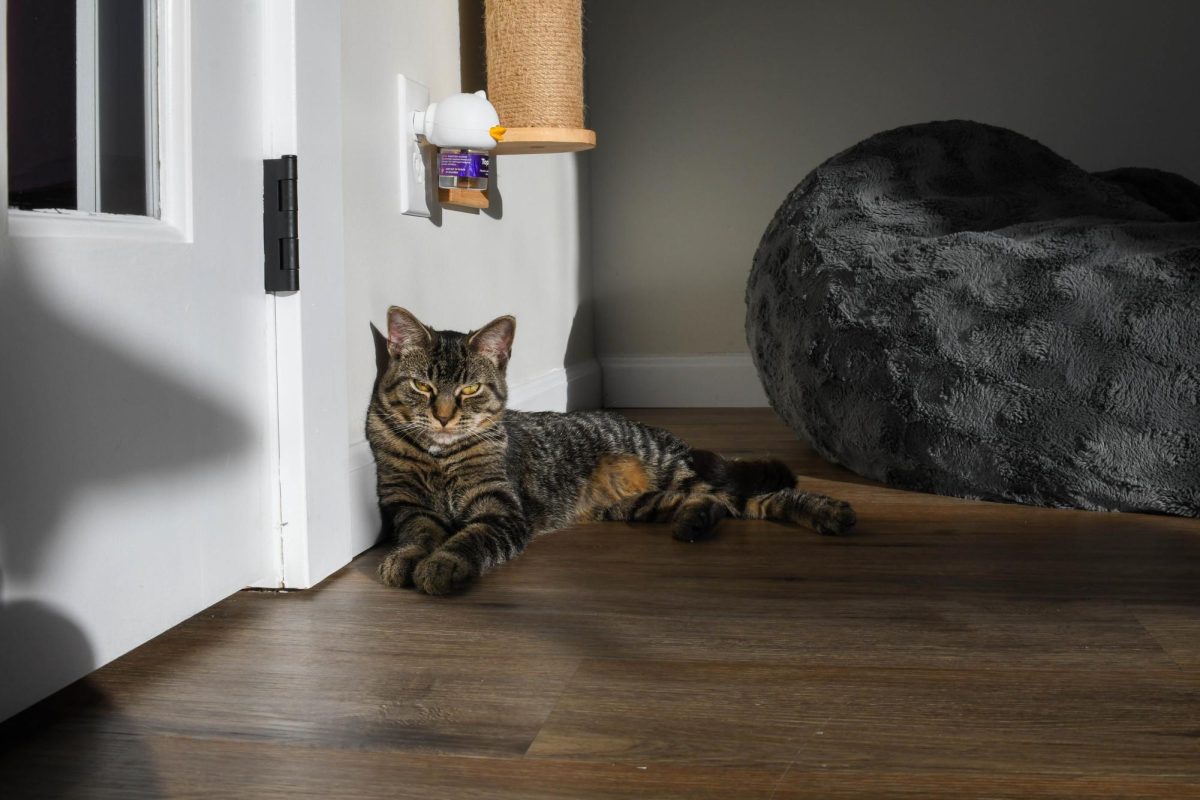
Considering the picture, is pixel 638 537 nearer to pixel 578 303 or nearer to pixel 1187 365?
pixel 1187 365

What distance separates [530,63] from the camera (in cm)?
211

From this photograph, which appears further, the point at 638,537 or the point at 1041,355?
the point at 1041,355

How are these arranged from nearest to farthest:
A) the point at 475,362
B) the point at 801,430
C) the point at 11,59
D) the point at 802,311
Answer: the point at 11,59, the point at 475,362, the point at 802,311, the point at 801,430

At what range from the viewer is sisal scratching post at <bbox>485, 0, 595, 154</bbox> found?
208 centimetres

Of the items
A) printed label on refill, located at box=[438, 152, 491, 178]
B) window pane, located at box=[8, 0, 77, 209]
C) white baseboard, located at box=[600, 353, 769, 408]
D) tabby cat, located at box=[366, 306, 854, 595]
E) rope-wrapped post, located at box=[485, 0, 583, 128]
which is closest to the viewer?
window pane, located at box=[8, 0, 77, 209]

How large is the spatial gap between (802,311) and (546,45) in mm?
750

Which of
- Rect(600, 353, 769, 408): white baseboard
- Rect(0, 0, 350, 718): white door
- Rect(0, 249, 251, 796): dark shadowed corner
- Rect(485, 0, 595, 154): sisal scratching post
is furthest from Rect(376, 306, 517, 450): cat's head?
Rect(600, 353, 769, 408): white baseboard

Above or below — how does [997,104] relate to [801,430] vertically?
above

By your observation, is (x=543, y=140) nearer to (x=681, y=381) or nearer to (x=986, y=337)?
(x=986, y=337)

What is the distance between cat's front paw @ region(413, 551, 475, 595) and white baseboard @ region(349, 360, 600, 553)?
22 centimetres

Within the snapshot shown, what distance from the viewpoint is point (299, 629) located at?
47.6 inches

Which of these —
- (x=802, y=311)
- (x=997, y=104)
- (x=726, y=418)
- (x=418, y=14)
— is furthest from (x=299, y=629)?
(x=997, y=104)

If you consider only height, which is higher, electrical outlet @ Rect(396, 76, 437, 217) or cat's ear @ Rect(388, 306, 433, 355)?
electrical outlet @ Rect(396, 76, 437, 217)

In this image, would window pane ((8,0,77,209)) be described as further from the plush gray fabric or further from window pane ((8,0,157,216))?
the plush gray fabric
